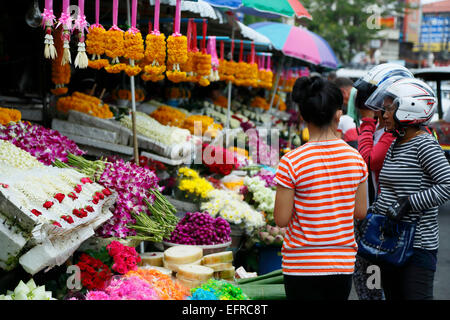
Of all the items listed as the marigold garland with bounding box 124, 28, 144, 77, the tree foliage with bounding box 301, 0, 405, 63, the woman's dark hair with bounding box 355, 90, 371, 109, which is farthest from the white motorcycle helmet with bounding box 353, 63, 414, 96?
the tree foliage with bounding box 301, 0, 405, 63

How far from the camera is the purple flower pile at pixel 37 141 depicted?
12.9ft

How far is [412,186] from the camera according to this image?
9.76ft

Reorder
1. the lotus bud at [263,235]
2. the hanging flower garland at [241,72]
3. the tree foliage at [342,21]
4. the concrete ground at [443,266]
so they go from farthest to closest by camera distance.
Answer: the tree foliage at [342,21], the hanging flower garland at [241,72], the concrete ground at [443,266], the lotus bud at [263,235]

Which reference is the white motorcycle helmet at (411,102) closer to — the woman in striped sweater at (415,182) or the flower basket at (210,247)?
the woman in striped sweater at (415,182)

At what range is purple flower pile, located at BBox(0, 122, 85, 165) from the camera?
394 cm

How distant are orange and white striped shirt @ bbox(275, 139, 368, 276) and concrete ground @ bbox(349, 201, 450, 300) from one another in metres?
2.72

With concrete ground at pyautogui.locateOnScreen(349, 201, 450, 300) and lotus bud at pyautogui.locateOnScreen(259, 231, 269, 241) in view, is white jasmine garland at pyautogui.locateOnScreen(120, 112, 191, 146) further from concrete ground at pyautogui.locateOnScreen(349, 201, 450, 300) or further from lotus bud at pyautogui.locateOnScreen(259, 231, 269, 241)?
concrete ground at pyautogui.locateOnScreen(349, 201, 450, 300)

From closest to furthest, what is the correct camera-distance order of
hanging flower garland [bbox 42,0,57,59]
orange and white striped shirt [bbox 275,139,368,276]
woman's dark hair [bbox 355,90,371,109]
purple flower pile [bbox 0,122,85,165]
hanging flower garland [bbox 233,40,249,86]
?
1. orange and white striped shirt [bbox 275,139,368,276]
2. hanging flower garland [bbox 42,0,57,59]
3. woman's dark hair [bbox 355,90,371,109]
4. purple flower pile [bbox 0,122,85,165]
5. hanging flower garland [bbox 233,40,249,86]

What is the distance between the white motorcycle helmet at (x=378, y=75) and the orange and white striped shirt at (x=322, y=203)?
3.96 ft

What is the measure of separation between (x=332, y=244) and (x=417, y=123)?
1.10m

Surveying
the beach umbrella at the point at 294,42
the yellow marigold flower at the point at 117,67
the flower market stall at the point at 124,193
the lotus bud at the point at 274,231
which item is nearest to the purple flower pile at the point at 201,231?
the flower market stall at the point at 124,193

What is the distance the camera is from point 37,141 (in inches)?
159

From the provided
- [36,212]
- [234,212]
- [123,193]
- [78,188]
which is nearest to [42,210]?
[36,212]

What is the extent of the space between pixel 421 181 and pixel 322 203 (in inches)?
36.4
